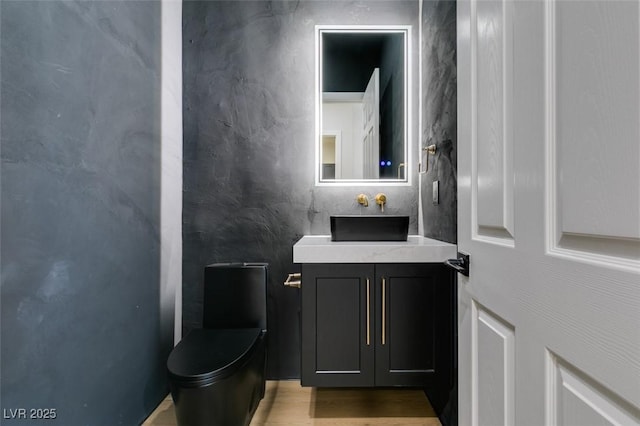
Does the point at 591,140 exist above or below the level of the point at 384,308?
above

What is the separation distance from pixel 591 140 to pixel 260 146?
178 cm

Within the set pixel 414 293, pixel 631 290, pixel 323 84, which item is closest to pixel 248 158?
pixel 323 84

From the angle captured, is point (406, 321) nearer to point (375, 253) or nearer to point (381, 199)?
point (375, 253)

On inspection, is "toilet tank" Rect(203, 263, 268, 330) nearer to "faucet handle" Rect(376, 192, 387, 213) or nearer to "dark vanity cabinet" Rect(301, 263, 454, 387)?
"dark vanity cabinet" Rect(301, 263, 454, 387)

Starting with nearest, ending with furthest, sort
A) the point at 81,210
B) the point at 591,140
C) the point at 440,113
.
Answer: the point at 591,140
the point at 81,210
the point at 440,113

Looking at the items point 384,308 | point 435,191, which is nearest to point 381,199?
point 435,191

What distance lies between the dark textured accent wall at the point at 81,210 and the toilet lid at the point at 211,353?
303mm

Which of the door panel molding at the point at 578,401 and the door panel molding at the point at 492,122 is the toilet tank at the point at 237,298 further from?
the door panel molding at the point at 578,401

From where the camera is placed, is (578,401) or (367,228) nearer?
(578,401)

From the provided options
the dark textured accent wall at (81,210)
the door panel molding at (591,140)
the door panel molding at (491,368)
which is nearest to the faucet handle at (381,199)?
the door panel molding at (491,368)

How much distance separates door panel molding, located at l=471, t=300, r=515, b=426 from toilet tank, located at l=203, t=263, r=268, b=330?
1152 mm

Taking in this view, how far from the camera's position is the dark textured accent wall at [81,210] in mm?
1009

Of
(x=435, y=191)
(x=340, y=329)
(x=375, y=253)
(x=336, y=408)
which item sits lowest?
(x=336, y=408)

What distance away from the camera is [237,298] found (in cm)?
181
